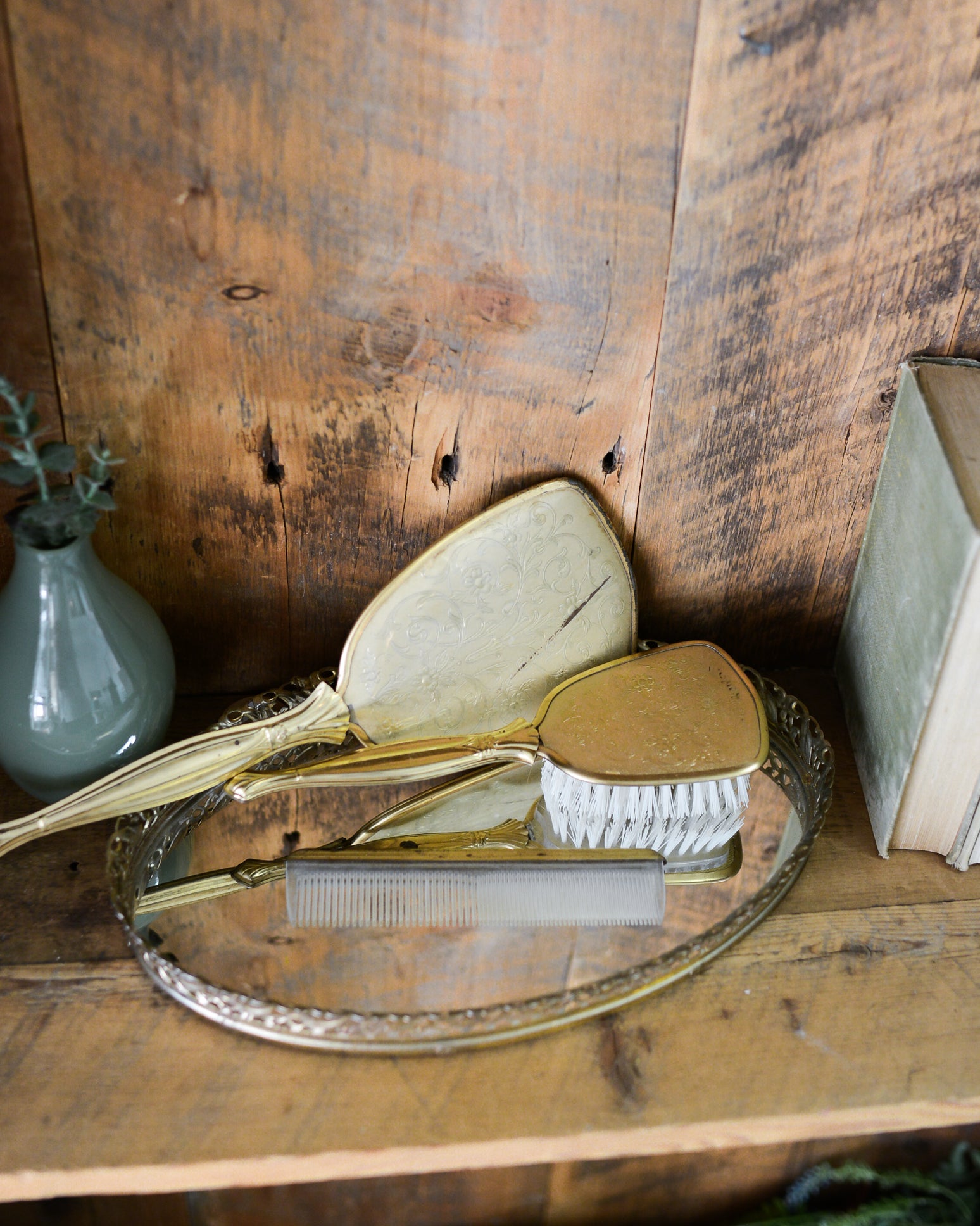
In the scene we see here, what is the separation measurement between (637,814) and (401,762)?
0.49ft

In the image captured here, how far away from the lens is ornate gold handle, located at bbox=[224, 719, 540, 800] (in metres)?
0.57

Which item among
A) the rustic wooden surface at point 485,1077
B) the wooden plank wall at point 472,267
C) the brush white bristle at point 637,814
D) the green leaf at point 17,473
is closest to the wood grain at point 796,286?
the wooden plank wall at point 472,267

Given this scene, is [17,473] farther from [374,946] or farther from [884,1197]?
[884,1197]

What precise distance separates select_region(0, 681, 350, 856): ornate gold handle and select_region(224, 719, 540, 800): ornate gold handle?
2cm

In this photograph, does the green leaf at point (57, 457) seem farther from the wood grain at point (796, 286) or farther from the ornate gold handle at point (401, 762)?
the wood grain at point (796, 286)

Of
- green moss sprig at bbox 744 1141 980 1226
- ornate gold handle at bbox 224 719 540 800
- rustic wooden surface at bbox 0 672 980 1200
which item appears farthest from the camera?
green moss sprig at bbox 744 1141 980 1226

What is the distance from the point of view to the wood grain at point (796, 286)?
0.50 metres

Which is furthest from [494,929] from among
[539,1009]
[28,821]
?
[28,821]

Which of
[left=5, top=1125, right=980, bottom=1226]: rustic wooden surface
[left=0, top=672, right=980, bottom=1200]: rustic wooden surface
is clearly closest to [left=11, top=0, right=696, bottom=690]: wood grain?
[left=0, top=672, right=980, bottom=1200]: rustic wooden surface

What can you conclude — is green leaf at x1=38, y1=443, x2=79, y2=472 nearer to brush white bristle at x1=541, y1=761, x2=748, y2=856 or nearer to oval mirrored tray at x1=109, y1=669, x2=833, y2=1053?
oval mirrored tray at x1=109, y1=669, x2=833, y2=1053

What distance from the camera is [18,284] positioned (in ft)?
1.70

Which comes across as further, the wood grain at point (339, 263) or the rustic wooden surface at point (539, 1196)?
the rustic wooden surface at point (539, 1196)

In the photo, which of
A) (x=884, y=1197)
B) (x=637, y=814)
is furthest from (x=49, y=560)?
(x=884, y=1197)

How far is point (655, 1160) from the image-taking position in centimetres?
79
